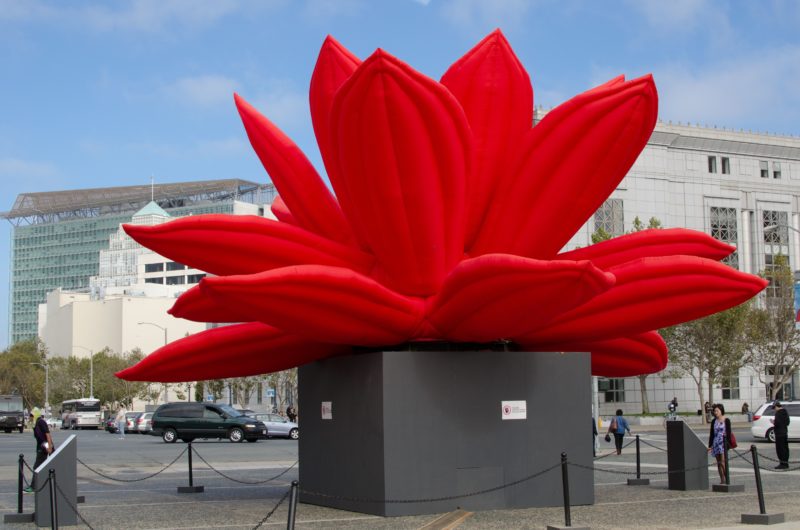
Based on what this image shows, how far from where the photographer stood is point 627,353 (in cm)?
1551

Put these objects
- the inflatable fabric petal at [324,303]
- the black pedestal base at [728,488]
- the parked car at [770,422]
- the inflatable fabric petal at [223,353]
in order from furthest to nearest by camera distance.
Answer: the parked car at [770,422], the black pedestal base at [728,488], the inflatable fabric petal at [223,353], the inflatable fabric petal at [324,303]

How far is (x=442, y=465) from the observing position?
43.9ft

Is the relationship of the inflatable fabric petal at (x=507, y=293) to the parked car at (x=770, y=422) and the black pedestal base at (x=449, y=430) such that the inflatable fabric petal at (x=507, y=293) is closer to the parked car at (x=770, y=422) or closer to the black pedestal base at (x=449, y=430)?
the black pedestal base at (x=449, y=430)

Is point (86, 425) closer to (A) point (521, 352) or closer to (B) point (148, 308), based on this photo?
(A) point (521, 352)

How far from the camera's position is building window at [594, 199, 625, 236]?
6000 centimetres

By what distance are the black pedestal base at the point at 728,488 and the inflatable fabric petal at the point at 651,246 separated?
430 cm

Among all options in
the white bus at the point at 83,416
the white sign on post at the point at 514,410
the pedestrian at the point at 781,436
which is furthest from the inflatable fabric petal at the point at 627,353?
the white bus at the point at 83,416

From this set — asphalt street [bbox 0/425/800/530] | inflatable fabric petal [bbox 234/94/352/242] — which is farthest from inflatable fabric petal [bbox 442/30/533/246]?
asphalt street [bbox 0/425/800/530]

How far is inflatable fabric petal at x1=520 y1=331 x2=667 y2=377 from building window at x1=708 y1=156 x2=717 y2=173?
52280 mm

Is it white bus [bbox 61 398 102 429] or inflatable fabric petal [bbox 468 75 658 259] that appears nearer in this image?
inflatable fabric petal [bbox 468 75 658 259]

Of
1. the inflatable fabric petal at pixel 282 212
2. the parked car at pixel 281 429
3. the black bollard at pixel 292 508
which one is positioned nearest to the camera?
the black bollard at pixel 292 508

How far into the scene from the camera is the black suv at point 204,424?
40812mm

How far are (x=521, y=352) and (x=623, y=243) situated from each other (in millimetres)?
2078

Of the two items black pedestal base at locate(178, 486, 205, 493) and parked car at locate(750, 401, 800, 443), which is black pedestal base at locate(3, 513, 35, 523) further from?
parked car at locate(750, 401, 800, 443)
